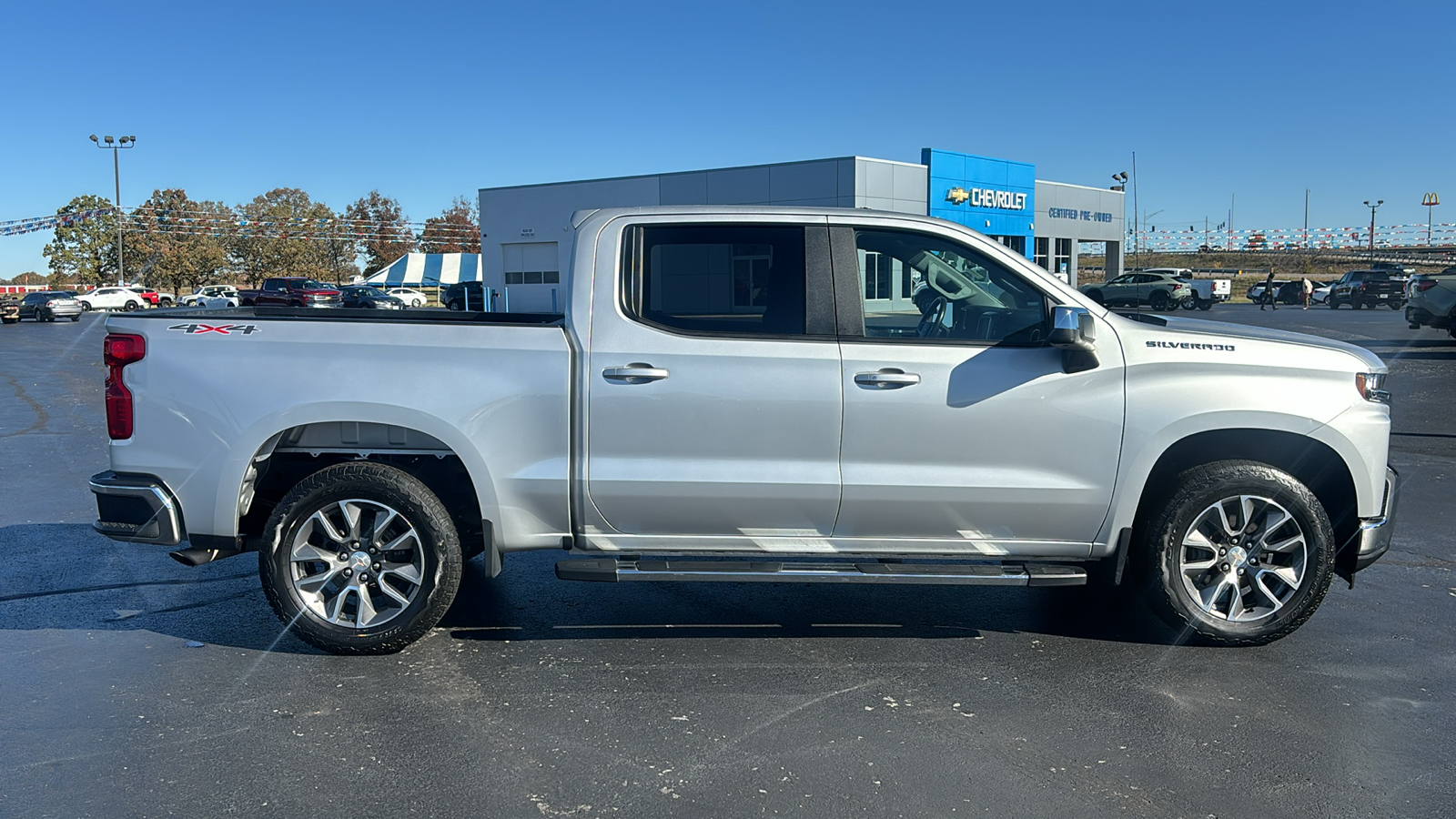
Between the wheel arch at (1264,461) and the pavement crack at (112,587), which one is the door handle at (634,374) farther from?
the pavement crack at (112,587)

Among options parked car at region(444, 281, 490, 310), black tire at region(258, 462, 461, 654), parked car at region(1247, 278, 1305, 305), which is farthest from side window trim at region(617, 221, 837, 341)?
parked car at region(1247, 278, 1305, 305)

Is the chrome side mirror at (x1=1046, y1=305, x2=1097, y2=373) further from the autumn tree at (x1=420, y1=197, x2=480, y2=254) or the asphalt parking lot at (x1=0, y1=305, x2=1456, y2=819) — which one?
the autumn tree at (x1=420, y1=197, x2=480, y2=254)

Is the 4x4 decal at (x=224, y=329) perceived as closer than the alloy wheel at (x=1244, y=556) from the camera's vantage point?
Yes

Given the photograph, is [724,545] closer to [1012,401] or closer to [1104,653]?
[1012,401]

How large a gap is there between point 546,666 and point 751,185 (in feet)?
122

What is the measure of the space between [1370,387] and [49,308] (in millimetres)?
56928

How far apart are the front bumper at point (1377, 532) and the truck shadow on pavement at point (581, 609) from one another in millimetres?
893

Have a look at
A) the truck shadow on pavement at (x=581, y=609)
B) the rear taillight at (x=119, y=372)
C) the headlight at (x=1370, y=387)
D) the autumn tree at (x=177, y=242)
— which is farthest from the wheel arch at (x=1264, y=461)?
the autumn tree at (x=177, y=242)

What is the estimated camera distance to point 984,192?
43.0 metres

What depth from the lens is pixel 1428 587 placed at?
19.6 feet

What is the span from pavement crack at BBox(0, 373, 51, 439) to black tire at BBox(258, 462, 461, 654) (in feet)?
29.4

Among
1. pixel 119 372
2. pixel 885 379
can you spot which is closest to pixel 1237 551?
pixel 885 379

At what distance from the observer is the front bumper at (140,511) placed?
4852mm

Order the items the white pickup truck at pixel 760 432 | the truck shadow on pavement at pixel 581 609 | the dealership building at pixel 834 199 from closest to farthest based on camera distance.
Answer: the white pickup truck at pixel 760 432 < the truck shadow on pavement at pixel 581 609 < the dealership building at pixel 834 199
